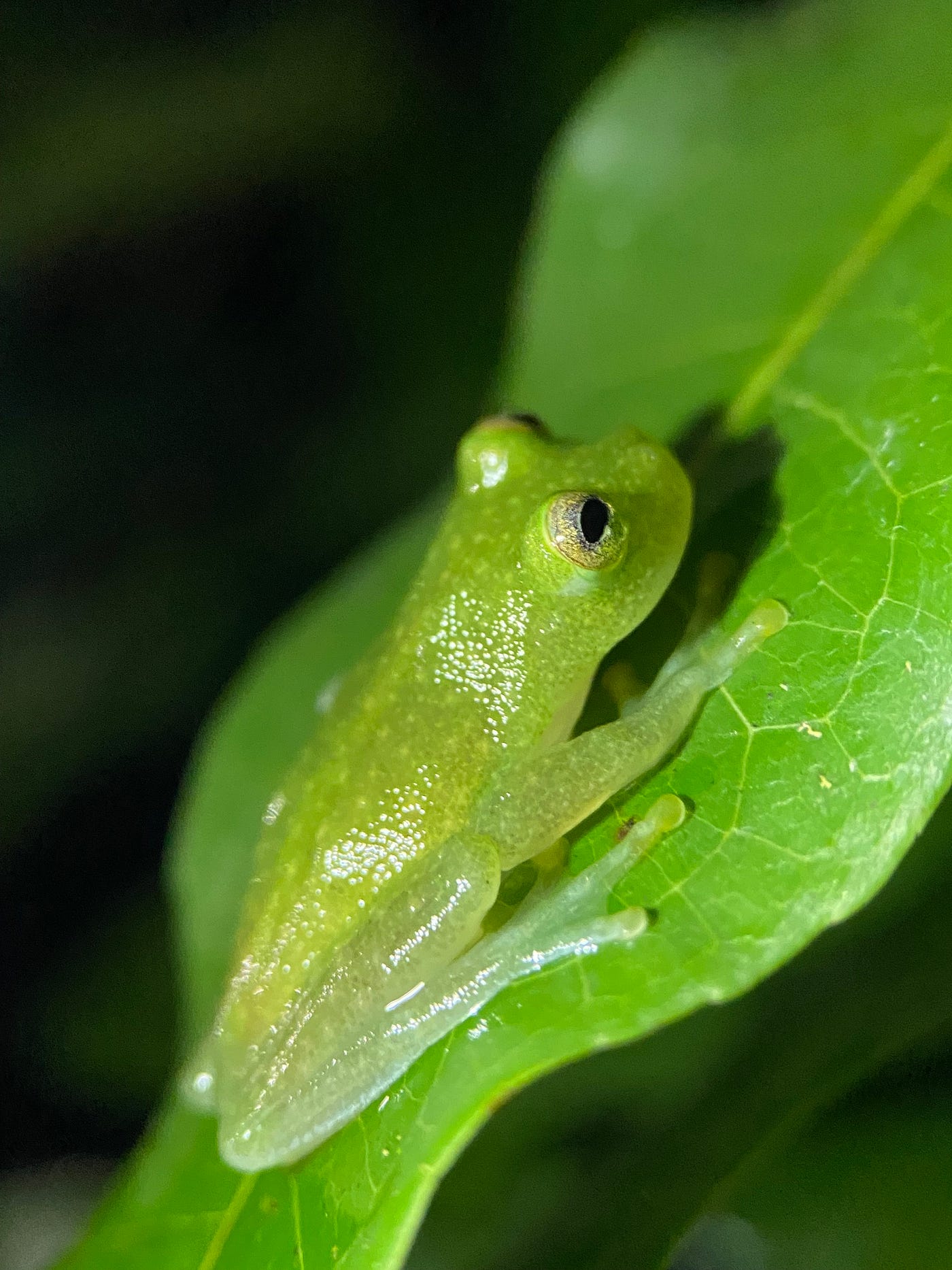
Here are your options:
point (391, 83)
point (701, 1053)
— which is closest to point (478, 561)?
point (701, 1053)

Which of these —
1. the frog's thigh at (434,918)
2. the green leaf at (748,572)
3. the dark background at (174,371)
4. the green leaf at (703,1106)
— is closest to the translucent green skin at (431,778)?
the frog's thigh at (434,918)

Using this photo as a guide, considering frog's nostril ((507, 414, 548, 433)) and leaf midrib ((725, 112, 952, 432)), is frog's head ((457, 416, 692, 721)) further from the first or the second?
leaf midrib ((725, 112, 952, 432))

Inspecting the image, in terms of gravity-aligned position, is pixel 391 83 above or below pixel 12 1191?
above

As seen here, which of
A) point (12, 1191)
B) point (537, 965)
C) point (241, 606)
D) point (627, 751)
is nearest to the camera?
point (537, 965)

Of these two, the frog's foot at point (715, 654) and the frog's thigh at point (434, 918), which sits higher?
the frog's foot at point (715, 654)

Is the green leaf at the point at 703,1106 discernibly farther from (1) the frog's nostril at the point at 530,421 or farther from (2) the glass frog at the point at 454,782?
(1) the frog's nostril at the point at 530,421

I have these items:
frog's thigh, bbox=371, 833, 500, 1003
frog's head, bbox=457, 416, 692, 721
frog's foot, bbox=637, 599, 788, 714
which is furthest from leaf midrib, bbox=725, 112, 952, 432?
frog's thigh, bbox=371, 833, 500, 1003

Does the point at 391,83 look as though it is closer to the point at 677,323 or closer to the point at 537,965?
the point at 677,323
